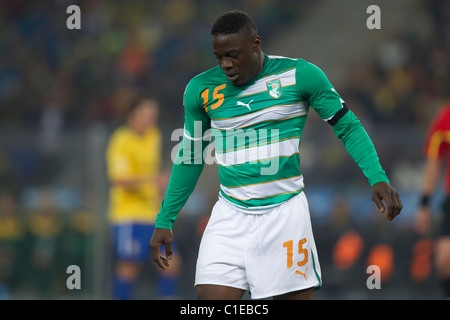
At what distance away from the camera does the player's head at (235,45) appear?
3363mm

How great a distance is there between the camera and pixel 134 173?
7.00 meters

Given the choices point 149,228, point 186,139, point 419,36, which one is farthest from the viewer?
point 419,36

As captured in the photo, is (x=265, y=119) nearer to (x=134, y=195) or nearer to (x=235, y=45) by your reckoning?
(x=235, y=45)

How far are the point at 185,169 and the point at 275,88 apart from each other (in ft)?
2.21

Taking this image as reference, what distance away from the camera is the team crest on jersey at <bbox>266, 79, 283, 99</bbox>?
11.5 feet

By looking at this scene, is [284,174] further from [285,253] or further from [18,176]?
[18,176]

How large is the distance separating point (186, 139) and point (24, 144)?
15.8 feet

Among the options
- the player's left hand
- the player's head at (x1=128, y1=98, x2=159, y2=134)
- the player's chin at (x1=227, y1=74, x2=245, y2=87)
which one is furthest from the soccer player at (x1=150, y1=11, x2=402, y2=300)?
the player's head at (x1=128, y1=98, x2=159, y2=134)

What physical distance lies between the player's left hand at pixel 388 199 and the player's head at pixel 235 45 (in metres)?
0.86

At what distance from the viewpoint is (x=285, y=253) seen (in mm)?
3447

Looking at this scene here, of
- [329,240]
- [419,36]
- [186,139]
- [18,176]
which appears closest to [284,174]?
[186,139]

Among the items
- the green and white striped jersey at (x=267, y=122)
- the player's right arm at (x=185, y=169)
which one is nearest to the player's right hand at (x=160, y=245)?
the player's right arm at (x=185, y=169)

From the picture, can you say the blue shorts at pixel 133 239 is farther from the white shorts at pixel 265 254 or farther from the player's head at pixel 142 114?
the white shorts at pixel 265 254

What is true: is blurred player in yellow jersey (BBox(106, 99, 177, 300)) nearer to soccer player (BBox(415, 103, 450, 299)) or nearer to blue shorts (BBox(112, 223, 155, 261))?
blue shorts (BBox(112, 223, 155, 261))
